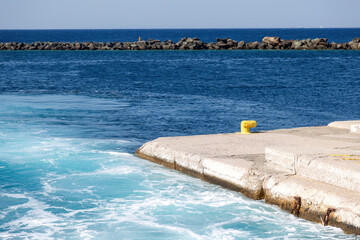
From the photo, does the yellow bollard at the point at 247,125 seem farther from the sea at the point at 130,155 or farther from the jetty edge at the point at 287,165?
the sea at the point at 130,155

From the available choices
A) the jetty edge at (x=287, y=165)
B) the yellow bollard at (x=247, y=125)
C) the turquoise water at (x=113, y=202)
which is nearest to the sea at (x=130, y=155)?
the turquoise water at (x=113, y=202)

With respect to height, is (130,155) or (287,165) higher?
(287,165)

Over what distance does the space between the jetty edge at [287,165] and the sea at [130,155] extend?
193mm

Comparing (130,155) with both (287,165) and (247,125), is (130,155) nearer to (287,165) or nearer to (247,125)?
(247,125)

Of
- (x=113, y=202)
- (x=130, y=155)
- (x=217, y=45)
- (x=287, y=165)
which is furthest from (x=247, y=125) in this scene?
(x=217, y=45)

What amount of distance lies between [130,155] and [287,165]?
4.44 meters

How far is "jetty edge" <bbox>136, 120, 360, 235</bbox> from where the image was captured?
7535 millimetres

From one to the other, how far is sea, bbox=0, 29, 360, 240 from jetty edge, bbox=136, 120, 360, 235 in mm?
193

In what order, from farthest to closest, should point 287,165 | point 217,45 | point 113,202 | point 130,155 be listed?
point 217,45 → point 130,155 → point 113,202 → point 287,165

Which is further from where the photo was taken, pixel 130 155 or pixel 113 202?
pixel 130 155

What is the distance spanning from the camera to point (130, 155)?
12195 mm

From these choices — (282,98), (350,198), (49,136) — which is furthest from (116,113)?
(350,198)

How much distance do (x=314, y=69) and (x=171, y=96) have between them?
21.7 meters

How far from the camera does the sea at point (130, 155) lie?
793 centimetres
